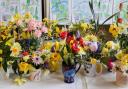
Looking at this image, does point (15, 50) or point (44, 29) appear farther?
point (44, 29)

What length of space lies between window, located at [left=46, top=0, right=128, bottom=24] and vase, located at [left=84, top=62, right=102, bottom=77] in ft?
2.48

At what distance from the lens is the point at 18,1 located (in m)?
2.06

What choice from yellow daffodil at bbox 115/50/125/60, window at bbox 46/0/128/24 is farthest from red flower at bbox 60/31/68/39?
window at bbox 46/0/128/24

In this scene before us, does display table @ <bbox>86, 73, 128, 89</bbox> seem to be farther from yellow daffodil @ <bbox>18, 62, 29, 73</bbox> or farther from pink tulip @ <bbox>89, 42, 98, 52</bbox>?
yellow daffodil @ <bbox>18, 62, 29, 73</bbox>

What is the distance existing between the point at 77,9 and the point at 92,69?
864 mm

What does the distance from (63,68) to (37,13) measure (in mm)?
912

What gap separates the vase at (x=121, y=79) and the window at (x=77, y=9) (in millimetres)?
879

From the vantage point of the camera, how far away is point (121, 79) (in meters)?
1.24

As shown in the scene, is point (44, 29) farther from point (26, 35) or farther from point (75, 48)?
point (75, 48)

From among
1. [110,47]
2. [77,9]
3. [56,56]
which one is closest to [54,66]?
[56,56]

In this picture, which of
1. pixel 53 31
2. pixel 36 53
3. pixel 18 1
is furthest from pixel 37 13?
pixel 36 53

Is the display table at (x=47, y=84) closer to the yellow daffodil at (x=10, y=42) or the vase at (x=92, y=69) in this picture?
the vase at (x=92, y=69)

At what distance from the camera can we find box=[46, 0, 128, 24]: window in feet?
6.71

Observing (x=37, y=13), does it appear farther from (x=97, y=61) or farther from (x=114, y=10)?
(x=97, y=61)
